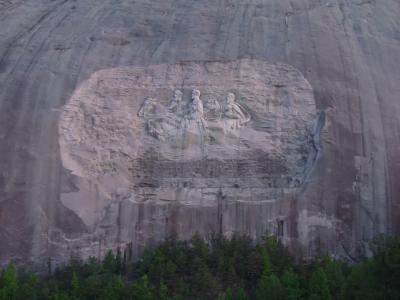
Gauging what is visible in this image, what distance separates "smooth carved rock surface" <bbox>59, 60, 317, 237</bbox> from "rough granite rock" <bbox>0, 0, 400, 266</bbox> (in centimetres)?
4

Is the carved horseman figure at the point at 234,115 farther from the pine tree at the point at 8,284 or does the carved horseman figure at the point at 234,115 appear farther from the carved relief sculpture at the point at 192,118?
the pine tree at the point at 8,284

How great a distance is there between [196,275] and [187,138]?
402cm

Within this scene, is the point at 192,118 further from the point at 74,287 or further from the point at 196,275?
the point at 74,287

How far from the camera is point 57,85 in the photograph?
22969 mm

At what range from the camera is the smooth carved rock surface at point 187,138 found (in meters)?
21.7

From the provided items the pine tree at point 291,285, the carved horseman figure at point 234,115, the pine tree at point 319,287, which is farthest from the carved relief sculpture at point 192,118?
the pine tree at point 319,287

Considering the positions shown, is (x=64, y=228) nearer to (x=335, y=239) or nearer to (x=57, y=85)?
(x=57, y=85)

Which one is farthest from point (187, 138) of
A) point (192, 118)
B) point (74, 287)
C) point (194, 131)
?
point (74, 287)

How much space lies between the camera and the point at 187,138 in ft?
73.7

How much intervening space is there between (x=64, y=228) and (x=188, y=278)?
324cm

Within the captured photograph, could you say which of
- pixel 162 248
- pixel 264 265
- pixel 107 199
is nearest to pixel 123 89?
pixel 107 199

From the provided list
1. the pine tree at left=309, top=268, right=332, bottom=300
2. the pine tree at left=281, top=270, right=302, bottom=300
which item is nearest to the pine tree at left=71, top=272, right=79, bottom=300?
the pine tree at left=281, top=270, right=302, bottom=300

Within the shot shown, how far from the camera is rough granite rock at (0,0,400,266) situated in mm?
21250

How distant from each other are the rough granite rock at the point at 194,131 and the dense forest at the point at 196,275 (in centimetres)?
58
